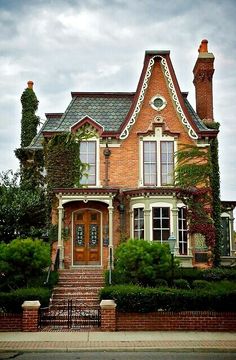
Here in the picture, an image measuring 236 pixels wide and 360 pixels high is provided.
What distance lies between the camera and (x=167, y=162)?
25.3m

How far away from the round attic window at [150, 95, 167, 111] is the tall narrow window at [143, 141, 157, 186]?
1.95 m

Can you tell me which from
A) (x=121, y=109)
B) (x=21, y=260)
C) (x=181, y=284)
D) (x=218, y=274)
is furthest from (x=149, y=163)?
(x=21, y=260)

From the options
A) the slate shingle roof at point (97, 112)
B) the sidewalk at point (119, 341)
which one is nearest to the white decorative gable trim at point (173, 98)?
the slate shingle roof at point (97, 112)

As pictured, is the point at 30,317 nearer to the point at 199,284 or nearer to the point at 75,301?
the point at 75,301

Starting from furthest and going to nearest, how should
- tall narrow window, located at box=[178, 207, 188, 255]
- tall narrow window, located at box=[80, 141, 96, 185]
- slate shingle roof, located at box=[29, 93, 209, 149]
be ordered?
slate shingle roof, located at box=[29, 93, 209, 149]
tall narrow window, located at box=[80, 141, 96, 185]
tall narrow window, located at box=[178, 207, 188, 255]

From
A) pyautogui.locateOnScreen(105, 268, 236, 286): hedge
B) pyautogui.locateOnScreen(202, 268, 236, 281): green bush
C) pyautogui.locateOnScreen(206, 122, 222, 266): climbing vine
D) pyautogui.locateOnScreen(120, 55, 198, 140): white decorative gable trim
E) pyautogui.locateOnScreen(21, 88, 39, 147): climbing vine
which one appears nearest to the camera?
pyautogui.locateOnScreen(105, 268, 236, 286): hedge

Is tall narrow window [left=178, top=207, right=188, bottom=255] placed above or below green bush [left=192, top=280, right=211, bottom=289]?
above

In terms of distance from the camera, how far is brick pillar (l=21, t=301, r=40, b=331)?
578 inches

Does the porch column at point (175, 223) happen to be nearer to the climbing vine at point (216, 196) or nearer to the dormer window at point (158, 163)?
the dormer window at point (158, 163)

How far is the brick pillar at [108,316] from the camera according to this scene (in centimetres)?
1476

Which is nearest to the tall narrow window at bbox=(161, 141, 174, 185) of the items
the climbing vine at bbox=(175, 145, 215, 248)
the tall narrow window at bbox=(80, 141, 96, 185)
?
the climbing vine at bbox=(175, 145, 215, 248)

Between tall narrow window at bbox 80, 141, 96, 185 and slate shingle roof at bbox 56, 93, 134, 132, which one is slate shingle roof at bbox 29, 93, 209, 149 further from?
tall narrow window at bbox 80, 141, 96, 185

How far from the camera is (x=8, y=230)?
25.3 meters

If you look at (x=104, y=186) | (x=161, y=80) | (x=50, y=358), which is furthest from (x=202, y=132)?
(x=50, y=358)
